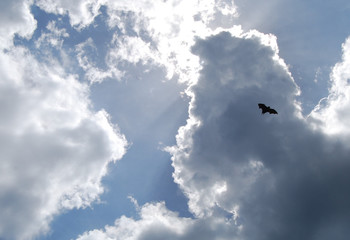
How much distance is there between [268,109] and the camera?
73.2 metres
